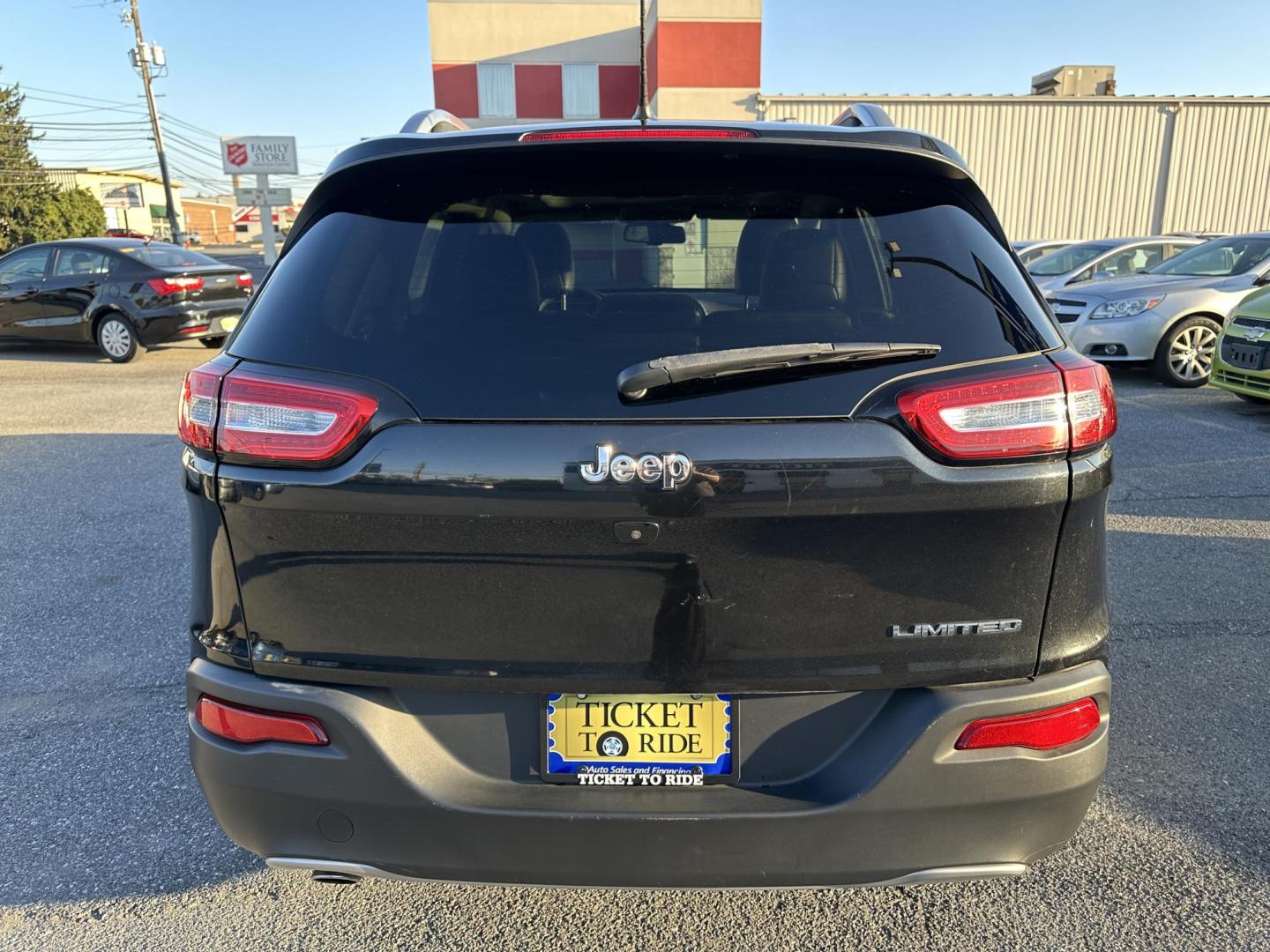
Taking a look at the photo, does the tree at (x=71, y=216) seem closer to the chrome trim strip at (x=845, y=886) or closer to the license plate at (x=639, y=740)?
the chrome trim strip at (x=845, y=886)

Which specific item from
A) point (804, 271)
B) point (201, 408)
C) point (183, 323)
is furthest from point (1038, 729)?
point (183, 323)

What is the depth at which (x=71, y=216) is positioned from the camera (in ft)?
139

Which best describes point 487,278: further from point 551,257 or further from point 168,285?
point 168,285

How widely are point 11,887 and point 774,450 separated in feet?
7.63

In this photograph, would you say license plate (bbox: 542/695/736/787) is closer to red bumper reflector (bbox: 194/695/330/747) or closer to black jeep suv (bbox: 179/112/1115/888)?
black jeep suv (bbox: 179/112/1115/888)

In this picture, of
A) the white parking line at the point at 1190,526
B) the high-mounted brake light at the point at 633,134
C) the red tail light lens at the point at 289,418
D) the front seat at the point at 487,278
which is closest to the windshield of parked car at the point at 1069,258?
the white parking line at the point at 1190,526

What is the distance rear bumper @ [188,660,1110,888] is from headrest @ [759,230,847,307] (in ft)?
2.61

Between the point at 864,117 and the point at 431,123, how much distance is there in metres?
1.15

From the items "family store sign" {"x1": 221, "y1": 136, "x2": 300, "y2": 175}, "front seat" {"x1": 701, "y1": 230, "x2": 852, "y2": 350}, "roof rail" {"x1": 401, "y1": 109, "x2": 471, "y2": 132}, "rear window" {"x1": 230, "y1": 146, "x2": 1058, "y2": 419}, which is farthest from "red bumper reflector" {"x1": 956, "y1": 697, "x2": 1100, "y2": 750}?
"family store sign" {"x1": 221, "y1": 136, "x2": 300, "y2": 175}

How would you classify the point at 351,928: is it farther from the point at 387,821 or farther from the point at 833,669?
the point at 833,669

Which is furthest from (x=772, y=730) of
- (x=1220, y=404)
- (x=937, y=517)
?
(x=1220, y=404)

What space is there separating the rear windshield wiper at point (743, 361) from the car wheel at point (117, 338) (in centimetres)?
1159

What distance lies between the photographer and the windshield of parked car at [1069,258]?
12609 mm

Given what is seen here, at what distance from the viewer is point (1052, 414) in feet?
5.40
